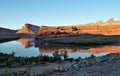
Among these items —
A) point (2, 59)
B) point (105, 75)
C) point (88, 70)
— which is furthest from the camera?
point (2, 59)

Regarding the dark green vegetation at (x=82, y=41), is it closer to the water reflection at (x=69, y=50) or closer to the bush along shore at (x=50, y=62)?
the water reflection at (x=69, y=50)

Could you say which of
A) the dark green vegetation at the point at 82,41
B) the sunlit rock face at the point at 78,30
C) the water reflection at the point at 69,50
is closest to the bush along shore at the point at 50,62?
the water reflection at the point at 69,50

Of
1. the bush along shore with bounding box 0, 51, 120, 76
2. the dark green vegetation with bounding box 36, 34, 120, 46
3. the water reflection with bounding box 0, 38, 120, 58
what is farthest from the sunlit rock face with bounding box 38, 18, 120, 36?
the bush along shore with bounding box 0, 51, 120, 76

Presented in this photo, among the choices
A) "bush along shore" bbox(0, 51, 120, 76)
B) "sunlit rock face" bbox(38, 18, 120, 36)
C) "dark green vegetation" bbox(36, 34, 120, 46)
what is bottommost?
"dark green vegetation" bbox(36, 34, 120, 46)

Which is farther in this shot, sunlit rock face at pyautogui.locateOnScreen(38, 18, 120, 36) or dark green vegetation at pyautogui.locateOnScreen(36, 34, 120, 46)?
sunlit rock face at pyautogui.locateOnScreen(38, 18, 120, 36)

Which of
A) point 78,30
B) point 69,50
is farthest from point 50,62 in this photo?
point 78,30

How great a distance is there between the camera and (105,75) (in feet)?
35.1

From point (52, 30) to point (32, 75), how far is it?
120m

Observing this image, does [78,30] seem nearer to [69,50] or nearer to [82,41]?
[82,41]

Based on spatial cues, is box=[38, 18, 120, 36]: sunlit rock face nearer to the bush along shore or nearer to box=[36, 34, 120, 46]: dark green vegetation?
box=[36, 34, 120, 46]: dark green vegetation

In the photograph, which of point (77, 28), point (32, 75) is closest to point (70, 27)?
point (77, 28)

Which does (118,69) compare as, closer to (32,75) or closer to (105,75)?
(105,75)

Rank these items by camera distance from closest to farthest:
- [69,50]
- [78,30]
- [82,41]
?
[69,50] → [82,41] → [78,30]

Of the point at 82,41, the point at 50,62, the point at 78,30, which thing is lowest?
the point at 82,41
